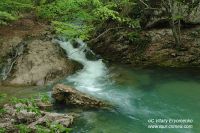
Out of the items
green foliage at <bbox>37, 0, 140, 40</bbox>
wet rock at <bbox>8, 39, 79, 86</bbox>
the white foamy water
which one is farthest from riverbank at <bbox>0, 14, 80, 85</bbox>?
green foliage at <bbox>37, 0, 140, 40</bbox>

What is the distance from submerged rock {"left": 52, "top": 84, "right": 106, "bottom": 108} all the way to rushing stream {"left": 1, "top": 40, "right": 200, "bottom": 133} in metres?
0.44

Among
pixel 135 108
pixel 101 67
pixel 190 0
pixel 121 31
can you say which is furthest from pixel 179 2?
pixel 135 108

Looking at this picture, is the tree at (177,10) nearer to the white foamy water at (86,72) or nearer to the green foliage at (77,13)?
the green foliage at (77,13)

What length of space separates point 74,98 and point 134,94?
268cm

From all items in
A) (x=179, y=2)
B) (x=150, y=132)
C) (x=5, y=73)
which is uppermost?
(x=179, y=2)

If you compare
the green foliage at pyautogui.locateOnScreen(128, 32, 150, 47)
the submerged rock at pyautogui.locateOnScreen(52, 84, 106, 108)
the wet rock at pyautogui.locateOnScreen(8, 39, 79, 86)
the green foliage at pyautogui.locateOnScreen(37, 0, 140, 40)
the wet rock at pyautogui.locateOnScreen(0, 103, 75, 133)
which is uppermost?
the green foliage at pyautogui.locateOnScreen(37, 0, 140, 40)

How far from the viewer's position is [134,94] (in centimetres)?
1410

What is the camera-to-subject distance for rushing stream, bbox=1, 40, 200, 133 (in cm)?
1139

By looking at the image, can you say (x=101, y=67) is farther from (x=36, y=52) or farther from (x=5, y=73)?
(x=5, y=73)

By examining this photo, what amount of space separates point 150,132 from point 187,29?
28.1ft

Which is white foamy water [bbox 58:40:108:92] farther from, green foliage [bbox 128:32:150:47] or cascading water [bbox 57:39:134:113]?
green foliage [bbox 128:32:150:47]

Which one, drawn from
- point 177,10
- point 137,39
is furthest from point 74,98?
point 177,10

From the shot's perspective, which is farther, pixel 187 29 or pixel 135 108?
pixel 187 29

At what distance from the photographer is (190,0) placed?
17.4 meters
